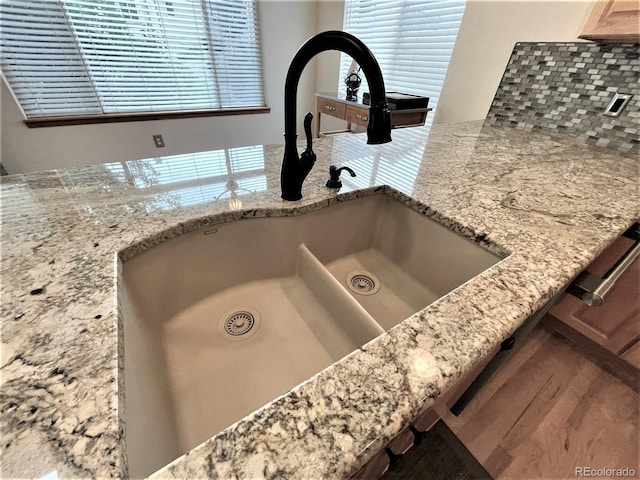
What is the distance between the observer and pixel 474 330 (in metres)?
0.35

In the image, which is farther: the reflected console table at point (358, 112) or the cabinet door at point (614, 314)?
the reflected console table at point (358, 112)

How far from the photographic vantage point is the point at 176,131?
109 inches

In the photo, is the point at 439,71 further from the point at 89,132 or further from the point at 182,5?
the point at 89,132

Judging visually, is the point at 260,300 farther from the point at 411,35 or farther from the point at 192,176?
the point at 411,35

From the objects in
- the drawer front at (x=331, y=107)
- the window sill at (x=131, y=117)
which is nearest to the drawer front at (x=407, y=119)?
the drawer front at (x=331, y=107)

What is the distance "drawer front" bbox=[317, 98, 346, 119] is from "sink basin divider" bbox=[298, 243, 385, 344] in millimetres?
2093

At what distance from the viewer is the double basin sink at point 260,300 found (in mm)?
494

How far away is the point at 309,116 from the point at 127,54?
8.97 ft

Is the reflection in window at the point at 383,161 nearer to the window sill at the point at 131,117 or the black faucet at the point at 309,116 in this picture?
the black faucet at the point at 309,116

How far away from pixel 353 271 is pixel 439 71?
2.15 m

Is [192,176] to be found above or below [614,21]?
below

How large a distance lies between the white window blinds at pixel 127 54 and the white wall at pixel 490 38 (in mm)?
2051

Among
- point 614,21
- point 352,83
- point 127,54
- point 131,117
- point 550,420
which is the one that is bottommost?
point 550,420

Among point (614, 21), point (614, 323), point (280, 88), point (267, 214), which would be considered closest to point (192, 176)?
point (267, 214)
